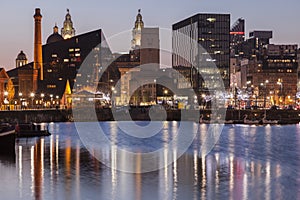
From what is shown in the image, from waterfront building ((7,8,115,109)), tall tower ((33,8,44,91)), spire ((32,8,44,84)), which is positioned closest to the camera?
tall tower ((33,8,44,91))

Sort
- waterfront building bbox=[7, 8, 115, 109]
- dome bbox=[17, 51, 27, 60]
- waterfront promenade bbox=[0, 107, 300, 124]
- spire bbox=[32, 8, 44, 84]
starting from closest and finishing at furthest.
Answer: waterfront promenade bbox=[0, 107, 300, 124], spire bbox=[32, 8, 44, 84], waterfront building bbox=[7, 8, 115, 109], dome bbox=[17, 51, 27, 60]

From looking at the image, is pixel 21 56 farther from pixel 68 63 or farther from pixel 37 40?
pixel 37 40

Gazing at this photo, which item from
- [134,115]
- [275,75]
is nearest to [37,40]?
[134,115]

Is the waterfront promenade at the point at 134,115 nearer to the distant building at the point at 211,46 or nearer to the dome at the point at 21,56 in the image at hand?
the distant building at the point at 211,46

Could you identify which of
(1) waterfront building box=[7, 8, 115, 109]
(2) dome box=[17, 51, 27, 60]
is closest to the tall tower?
(1) waterfront building box=[7, 8, 115, 109]

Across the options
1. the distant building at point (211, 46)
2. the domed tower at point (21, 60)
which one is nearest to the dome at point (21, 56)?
the domed tower at point (21, 60)

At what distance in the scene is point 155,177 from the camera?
107 ft

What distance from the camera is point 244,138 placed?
66.1 meters

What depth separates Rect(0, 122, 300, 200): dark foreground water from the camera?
27.6 meters

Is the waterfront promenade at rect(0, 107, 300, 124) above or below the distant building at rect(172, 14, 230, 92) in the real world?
below

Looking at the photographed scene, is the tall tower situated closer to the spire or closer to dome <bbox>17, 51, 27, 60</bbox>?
the spire

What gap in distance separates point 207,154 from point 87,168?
14.0 metres

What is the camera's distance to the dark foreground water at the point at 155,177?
27.6 m

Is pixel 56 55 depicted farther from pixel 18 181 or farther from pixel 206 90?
pixel 18 181
